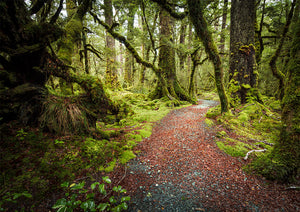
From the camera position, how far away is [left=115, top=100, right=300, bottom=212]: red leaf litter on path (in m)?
2.00

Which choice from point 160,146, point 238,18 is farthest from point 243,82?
point 160,146

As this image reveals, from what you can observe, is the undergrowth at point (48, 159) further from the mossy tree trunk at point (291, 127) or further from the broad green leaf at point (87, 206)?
the mossy tree trunk at point (291, 127)

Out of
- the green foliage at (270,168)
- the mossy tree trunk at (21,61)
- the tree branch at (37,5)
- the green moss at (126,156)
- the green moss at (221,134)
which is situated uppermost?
the tree branch at (37,5)

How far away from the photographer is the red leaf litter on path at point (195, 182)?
78.8 inches

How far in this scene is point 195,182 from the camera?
99.1 inches

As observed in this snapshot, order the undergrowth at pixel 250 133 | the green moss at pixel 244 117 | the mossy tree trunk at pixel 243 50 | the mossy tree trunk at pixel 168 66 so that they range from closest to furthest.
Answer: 1. the undergrowth at pixel 250 133
2. the green moss at pixel 244 117
3. the mossy tree trunk at pixel 243 50
4. the mossy tree trunk at pixel 168 66

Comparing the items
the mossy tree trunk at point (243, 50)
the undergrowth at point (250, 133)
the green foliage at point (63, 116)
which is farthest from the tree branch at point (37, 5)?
the mossy tree trunk at point (243, 50)

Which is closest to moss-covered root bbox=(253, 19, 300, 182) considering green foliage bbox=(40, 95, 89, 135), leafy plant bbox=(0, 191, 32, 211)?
leafy plant bbox=(0, 191, 32, 211)

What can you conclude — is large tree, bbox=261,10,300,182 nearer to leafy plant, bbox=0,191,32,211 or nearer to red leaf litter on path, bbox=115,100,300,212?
red leaf litter on path, bbox=115,100,300,212

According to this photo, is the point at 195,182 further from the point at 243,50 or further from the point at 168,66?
the point at 168,66

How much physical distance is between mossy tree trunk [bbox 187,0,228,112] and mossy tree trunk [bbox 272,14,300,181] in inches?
86.7

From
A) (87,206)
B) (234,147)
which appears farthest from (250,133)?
(87,206)

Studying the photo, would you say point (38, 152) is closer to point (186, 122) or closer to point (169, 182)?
point (169, 182)

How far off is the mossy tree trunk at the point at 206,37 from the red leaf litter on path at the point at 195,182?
1910 mm
